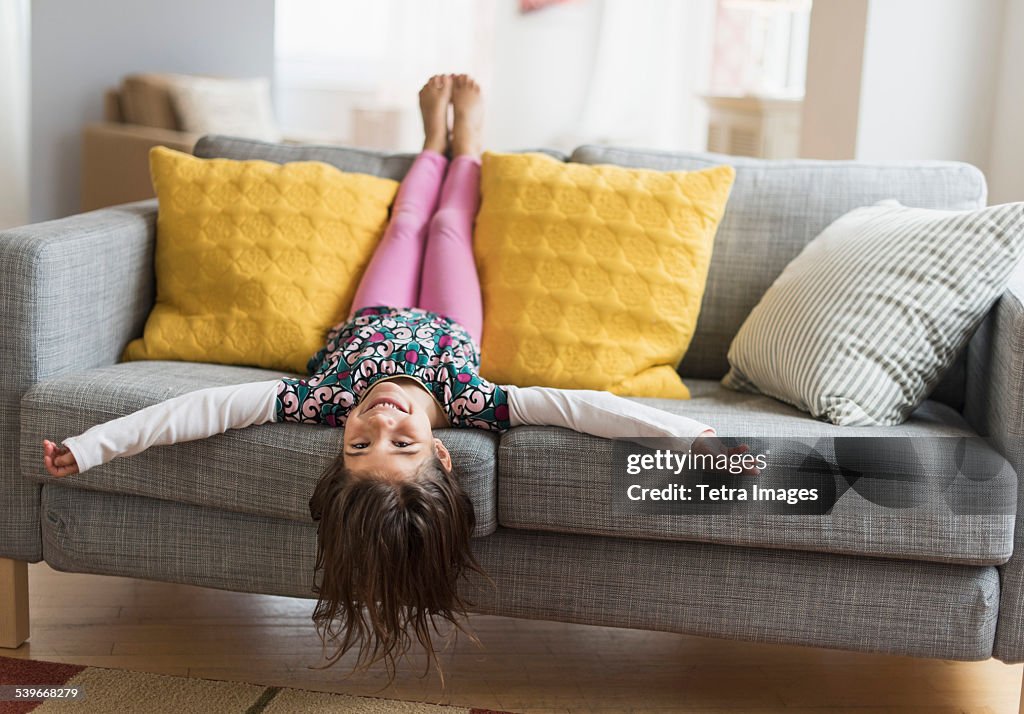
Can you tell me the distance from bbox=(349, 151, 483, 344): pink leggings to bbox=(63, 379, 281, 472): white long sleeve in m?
0.41

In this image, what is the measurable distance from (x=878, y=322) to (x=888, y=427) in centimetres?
18

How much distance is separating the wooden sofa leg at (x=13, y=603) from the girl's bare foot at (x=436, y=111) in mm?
1172

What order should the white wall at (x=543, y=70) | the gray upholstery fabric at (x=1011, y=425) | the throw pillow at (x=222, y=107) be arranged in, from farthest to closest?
1. the white wall at (x=543, y=70)
2. the throw pillow at (x=222, y=107)
3. the gray upholstery fabric at (x=1011, y=425)

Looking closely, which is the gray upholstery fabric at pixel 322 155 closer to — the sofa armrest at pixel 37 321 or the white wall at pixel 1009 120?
the sofa armrest at pixel 37 321

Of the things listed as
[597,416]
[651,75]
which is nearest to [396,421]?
[597,416]

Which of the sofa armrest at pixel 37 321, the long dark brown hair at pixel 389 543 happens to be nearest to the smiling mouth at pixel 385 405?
the long dark brown hair at pixel 389 543

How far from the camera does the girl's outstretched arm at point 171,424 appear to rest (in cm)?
168

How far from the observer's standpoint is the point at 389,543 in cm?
156

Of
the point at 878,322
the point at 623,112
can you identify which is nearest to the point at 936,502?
the point at 878,322

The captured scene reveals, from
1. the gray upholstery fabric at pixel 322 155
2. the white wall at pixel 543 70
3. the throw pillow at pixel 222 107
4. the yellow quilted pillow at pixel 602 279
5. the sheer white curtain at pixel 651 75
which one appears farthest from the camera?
the white wall at pixel 543 70

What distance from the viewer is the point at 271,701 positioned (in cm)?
177

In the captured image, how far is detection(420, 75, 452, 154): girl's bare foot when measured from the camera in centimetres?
246

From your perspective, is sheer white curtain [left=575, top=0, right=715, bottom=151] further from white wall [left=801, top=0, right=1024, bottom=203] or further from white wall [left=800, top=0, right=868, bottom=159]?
white wall [left=801, top=0, right=1024, bottom=203]

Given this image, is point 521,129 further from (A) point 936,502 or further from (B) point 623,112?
(A) point 936,502
